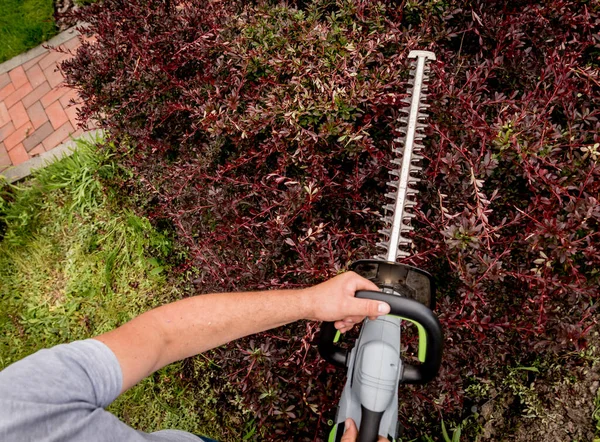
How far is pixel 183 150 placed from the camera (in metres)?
2.58

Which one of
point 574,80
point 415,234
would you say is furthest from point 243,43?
point 574,80

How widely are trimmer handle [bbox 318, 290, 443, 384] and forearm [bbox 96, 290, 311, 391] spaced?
18 centimetres

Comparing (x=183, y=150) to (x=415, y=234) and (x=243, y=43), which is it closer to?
(x=243, y=43)

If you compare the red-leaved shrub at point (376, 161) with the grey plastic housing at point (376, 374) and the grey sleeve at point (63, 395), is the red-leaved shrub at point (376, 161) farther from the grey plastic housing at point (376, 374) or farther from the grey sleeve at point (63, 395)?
the grey sleeve at point (63, 395)

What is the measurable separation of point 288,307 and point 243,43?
1474 millimetres

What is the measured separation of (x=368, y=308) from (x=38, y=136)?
3770 millimetres

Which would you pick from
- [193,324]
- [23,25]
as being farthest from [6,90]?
[193,324]

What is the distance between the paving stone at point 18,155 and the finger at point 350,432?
148 inches

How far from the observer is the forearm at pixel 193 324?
4.44 feet

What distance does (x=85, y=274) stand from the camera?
3135 millimetres

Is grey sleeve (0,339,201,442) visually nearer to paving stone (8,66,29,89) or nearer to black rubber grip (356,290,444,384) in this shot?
black rubber grip (356,290,444,384)

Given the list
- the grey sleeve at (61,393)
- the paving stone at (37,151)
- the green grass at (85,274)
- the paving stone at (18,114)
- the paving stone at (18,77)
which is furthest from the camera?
the paving stone at (18,77)

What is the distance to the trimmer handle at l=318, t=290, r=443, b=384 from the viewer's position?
1374 millimetres

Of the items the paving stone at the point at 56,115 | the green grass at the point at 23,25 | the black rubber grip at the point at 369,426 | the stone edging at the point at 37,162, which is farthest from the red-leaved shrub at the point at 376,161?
the green grass at the point at 23,25
